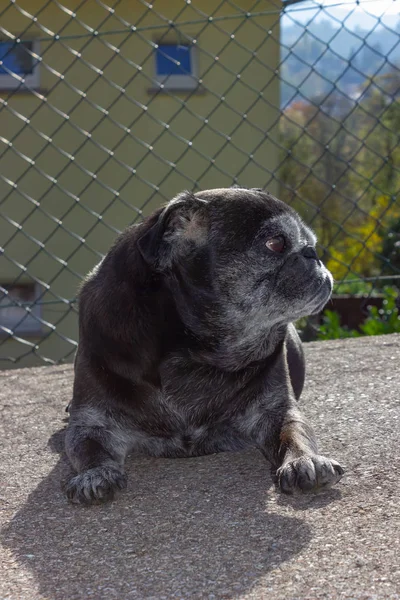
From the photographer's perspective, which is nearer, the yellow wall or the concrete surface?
the concrete surface

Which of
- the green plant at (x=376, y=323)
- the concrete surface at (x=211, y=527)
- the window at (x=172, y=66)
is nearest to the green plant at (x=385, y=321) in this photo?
the green plant at (x=376, y=323)

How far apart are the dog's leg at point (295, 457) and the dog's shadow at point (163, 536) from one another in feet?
0.20

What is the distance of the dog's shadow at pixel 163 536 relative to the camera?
5.56 ft

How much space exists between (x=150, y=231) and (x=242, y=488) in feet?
2.45

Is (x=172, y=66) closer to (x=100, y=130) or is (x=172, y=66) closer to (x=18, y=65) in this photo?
(x=100, y=130)

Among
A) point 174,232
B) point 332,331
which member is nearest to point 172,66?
point 332,331

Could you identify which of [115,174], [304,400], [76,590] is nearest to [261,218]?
[304,400]

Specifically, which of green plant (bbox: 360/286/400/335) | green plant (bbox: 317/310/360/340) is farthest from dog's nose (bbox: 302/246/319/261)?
green plant (bbox: 360/286/400/335)

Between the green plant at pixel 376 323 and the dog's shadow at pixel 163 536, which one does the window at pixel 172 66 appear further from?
the dog's shadow at pixel 163 536

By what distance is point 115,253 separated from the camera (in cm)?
254

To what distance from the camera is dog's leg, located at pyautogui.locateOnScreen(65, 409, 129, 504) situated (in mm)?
2137

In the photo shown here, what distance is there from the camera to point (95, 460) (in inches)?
89.8

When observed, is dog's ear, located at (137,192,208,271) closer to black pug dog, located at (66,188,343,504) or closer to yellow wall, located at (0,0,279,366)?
black pug dog, located at (66,188,343,504)

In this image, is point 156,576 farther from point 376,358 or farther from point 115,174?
point 115,174
